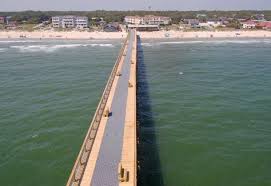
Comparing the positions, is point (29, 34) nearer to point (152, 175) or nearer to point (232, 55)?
point (232, 55)

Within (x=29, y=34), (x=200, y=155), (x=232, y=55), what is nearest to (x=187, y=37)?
(x=232, y=55)

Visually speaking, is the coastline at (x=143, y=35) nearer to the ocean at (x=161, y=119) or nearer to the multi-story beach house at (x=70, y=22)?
the multi-story beach house at (x=70, y=22)

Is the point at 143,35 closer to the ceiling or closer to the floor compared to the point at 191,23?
closer to the floor

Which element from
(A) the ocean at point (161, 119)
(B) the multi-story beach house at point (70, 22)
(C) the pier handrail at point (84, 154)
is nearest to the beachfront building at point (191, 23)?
(B) the multi-story beach house at point (70, 22)

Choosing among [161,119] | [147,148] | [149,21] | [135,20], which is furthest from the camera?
[135,20]

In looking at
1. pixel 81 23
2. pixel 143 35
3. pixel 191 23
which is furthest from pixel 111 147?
pixel 191 23

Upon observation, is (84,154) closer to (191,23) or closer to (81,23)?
(81,23)
